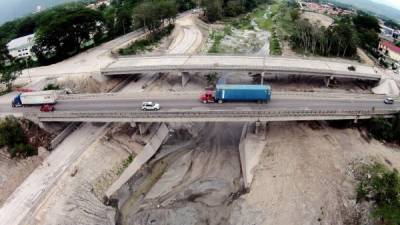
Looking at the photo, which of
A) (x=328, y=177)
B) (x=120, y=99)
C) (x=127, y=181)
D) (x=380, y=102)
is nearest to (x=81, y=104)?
(x=120, y=99)

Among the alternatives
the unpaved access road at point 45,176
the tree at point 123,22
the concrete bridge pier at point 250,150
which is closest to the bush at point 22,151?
the unpaved access road at point 45,176

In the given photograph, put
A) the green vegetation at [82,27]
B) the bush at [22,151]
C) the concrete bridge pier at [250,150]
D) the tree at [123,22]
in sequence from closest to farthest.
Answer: the bush at [22,151]
the concrete bridge pier at [250,150]
the green vegetation at [82,27]
the tree at [123,22]

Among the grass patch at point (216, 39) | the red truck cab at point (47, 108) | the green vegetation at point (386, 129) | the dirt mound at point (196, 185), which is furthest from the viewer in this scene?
the grass patch at point (216, 39)

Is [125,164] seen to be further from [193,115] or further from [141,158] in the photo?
[193,115]

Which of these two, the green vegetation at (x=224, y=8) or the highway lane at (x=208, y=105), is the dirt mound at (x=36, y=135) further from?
the green vegetation at (x=224, y=8)

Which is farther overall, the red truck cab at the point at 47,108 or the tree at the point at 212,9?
the tree at the point at 212,9

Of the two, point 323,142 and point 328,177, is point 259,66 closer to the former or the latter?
point 323,142
